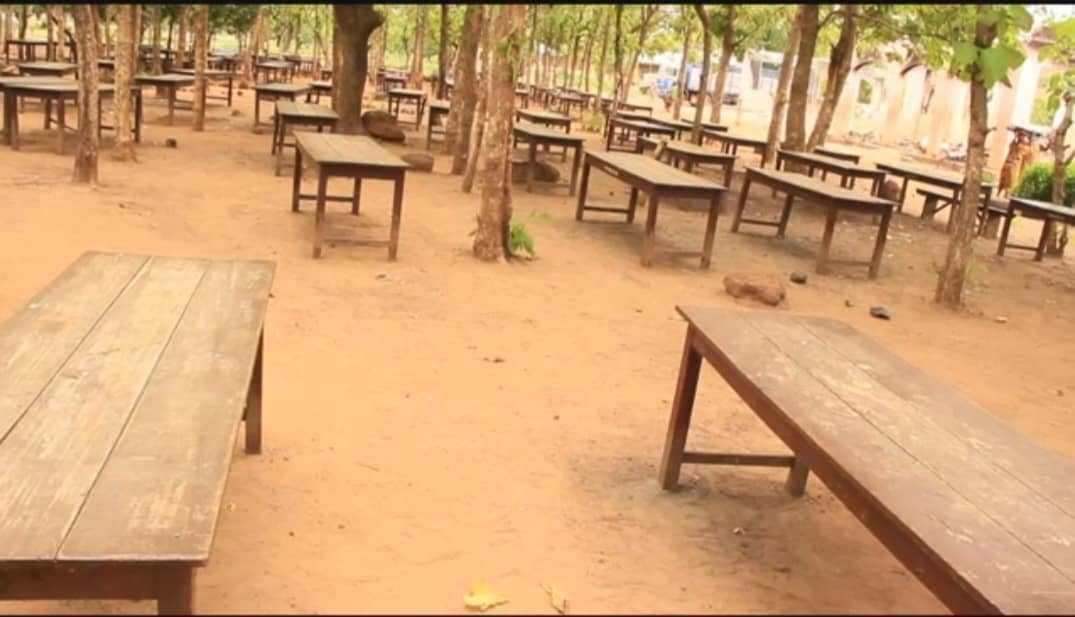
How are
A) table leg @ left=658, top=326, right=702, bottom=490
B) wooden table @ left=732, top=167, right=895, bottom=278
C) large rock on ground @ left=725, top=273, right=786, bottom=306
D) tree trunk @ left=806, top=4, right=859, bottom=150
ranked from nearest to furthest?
table leg @ left=658, top=326, right=702, bottom=490
large rock on ground @ left=725, top=273, right=786, bottom=306
wooden table @ left=732, top=167, right=895, bottom=278
tree trunk @ left=806, top=4, right=859, bottom=150

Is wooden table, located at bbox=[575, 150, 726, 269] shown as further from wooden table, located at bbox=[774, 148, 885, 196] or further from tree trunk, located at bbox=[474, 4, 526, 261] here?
wooden table, located at bbox=[774, 148, 885, 196]

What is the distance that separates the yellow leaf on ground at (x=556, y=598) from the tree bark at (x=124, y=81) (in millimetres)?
7186

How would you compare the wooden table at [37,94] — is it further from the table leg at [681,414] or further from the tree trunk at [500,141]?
the table leg at [681,414]

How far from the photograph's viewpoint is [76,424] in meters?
2.04

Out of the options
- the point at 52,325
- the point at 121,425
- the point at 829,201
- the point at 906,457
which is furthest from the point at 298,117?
the point at 906,457

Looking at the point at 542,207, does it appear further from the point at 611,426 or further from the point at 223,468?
the point at 223,468

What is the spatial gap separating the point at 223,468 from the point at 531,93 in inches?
1064

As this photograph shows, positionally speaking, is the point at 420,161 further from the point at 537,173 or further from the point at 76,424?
the point at 76,424

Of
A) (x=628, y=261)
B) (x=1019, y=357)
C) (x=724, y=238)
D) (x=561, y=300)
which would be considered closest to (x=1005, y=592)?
(x=561, y=300)

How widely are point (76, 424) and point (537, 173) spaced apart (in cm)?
1011

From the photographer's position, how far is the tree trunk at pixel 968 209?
684 centimetres

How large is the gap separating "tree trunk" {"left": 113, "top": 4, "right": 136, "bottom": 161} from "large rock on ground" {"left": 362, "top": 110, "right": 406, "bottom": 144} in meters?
4.62

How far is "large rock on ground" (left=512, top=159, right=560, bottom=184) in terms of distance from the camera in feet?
38.8

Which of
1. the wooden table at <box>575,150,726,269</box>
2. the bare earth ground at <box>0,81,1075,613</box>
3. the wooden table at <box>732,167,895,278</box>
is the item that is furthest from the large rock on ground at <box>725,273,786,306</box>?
the wooden table at <box>732,167,895,278</box>
